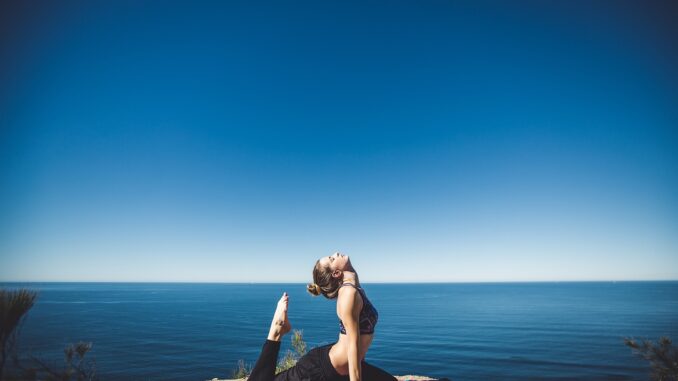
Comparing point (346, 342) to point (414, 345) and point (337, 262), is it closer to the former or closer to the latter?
point (337, 262)

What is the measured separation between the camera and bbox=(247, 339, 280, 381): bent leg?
3.92 metres

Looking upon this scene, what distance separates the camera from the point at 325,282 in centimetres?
409

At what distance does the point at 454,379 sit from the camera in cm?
2647

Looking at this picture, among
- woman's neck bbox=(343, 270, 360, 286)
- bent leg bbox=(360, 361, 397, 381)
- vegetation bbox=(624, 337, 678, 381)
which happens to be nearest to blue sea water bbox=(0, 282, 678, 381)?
vegetation bbox=(624, 337, 678, 381)

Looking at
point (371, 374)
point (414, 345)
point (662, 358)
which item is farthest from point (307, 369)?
point (414, 345)

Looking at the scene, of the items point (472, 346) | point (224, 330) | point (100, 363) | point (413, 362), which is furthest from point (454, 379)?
point (224, 330)

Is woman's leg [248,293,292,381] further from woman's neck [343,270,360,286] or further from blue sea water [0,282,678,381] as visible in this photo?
blue sea water [0,282,678,381]

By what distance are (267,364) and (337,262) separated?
138 centimetres

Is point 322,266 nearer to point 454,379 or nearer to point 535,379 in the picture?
point 454,379

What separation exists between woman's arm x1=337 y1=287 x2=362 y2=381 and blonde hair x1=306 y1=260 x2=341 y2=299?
0.35m

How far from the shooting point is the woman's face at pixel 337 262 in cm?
411

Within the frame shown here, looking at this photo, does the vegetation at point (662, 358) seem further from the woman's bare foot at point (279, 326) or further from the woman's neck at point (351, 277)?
the woman's bare foot at point (279, 326)

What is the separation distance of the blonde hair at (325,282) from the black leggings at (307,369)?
29.5 inches

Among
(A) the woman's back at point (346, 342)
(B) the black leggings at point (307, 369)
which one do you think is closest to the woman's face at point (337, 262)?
(A) the woman's back at point (346, 342)
